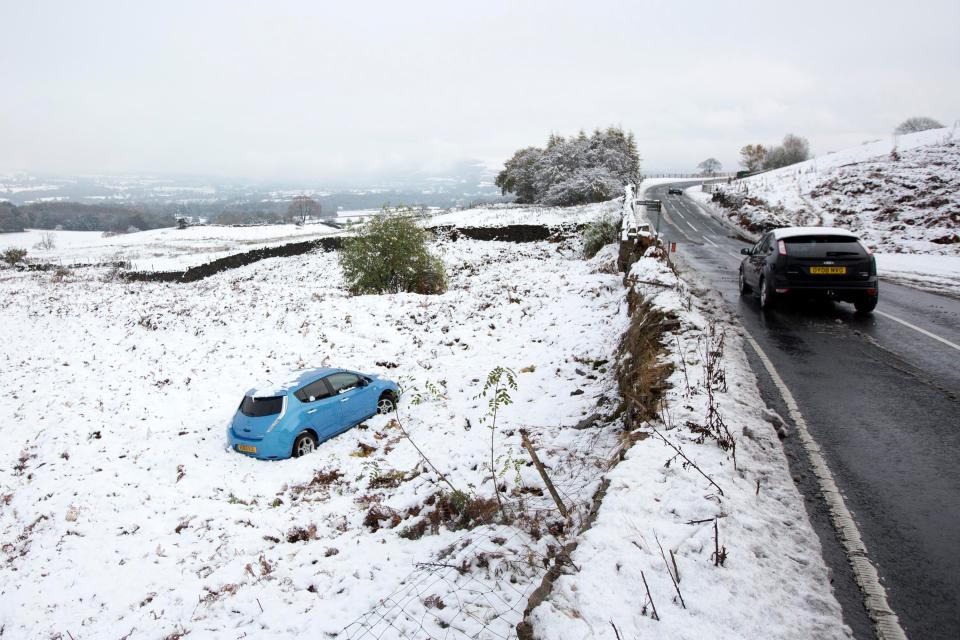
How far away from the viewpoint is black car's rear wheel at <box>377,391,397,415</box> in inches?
418

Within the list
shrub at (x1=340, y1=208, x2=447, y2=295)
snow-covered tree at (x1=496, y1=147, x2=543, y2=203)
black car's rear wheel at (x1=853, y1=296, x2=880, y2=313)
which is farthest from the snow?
snow-covered tree at (x1=496, y1=147, x2=543, y2=203)

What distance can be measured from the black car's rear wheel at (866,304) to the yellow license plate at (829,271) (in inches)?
31.7

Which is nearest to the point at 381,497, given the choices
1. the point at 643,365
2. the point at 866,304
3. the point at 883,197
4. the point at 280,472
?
the point at 280,472

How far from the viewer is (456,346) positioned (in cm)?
1362

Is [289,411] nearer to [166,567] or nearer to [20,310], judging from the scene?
[166,567]

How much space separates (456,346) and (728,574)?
1064 cm

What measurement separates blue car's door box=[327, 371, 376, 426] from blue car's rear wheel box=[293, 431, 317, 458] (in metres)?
0.79

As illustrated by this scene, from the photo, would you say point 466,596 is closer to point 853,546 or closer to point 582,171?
point 853,546

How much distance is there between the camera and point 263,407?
29.2 ft

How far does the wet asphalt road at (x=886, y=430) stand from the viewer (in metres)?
3.28

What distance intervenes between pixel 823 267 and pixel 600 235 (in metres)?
13.9

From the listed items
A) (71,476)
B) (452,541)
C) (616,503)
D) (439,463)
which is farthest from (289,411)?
(616,503)

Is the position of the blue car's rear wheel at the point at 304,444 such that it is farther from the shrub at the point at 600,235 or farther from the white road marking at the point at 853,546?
the shrub at the point at 600,235

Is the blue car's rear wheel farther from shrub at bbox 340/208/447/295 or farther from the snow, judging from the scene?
the snow
